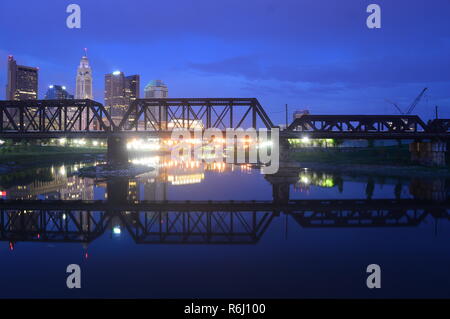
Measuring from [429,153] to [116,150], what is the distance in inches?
2881

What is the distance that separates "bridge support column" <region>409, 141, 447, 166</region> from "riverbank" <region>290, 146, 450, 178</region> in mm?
2055

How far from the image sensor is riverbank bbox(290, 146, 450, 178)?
6500cm

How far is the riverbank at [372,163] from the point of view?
65.0 meters

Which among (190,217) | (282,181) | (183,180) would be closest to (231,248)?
(190,217)

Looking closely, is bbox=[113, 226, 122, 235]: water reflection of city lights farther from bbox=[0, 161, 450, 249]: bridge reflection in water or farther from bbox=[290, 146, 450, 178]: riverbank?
bbox=[290, 146, 450, 178]: riverbank

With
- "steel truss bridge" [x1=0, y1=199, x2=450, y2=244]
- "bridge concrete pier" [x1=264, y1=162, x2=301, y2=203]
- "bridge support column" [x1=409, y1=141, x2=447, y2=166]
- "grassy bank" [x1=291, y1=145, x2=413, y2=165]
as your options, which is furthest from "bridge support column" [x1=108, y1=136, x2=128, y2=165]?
"bridge support column" [x1=409, y1=141, x2=447, y2=166]

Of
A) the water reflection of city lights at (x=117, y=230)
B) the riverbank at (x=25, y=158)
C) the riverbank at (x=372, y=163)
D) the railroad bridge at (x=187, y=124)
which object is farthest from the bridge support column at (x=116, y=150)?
the riverbank at (x=372, y=163)

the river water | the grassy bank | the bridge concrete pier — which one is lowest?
the river water

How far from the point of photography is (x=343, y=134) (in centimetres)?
6556

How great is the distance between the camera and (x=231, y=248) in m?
18.7

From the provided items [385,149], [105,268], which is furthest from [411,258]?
[385,149]

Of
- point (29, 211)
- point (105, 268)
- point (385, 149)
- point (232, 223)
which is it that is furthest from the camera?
point (385, 149)

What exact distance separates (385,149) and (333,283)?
9443 centimetres

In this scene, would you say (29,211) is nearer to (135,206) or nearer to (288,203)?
(135,206)
